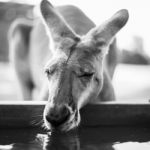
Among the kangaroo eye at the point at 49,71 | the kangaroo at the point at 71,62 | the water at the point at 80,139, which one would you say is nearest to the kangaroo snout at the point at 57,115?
the kangaroo at the point at 71,62

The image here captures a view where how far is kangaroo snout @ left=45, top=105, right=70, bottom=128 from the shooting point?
2770mm

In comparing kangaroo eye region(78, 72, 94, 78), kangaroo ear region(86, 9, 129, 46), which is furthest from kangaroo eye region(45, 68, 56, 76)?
kangaroo ear region(86, 9, 129, 46)

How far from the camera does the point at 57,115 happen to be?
277 cm

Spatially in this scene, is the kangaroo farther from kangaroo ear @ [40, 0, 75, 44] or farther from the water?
the water

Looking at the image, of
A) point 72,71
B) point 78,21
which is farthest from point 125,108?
point 78,21

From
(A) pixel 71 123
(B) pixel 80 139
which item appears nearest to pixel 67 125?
(A) pixel 71 123

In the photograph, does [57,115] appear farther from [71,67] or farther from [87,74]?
[87,74]

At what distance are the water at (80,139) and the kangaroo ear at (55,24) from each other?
0.98 metres

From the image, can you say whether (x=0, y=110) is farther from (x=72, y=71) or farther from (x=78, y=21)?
(x=78, y=21)

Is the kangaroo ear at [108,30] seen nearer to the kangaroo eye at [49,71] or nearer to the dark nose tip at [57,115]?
the kangaroo eye at [49,71]

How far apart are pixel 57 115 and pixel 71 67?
55 centimetres

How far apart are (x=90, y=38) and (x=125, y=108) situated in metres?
0.77

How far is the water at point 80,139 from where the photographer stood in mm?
2963

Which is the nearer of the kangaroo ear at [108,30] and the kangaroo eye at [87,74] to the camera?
the kangaroo eye at [87,74]
